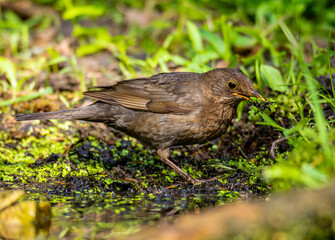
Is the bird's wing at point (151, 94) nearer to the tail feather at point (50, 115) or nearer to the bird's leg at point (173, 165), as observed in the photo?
the tail feather at point (50, 115)

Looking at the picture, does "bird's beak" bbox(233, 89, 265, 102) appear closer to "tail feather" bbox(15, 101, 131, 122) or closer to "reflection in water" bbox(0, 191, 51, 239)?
"tail feather" bbox(15, 101, 131, 122)

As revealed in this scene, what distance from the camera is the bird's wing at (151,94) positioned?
207 inches

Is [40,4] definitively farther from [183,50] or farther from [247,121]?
[247,121]

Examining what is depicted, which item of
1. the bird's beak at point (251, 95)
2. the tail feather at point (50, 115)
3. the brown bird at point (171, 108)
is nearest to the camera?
the bird's beak at point (251, 95)

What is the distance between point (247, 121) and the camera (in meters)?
5.99

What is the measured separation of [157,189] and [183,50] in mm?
4615

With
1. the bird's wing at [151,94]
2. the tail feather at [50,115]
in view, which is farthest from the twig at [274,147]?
the tail feather at [50,115]

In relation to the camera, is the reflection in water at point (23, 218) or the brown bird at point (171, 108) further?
the brown bird at point (171, 108)

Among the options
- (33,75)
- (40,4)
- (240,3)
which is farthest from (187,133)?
(40,4)

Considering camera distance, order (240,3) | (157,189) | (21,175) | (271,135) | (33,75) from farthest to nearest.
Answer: (240,3) → (33,75) → (271,135) → (21,175) → (157,189)

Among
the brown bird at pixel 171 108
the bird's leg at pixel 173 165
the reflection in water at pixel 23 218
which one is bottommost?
the bird's leg at pixel 173 165

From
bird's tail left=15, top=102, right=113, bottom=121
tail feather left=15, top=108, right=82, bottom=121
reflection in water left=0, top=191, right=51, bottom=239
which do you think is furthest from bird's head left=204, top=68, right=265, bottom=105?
reflection in water left=0, top=191, right=51, bottom=239

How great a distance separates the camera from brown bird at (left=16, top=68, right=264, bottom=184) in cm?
509

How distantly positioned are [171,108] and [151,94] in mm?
341
